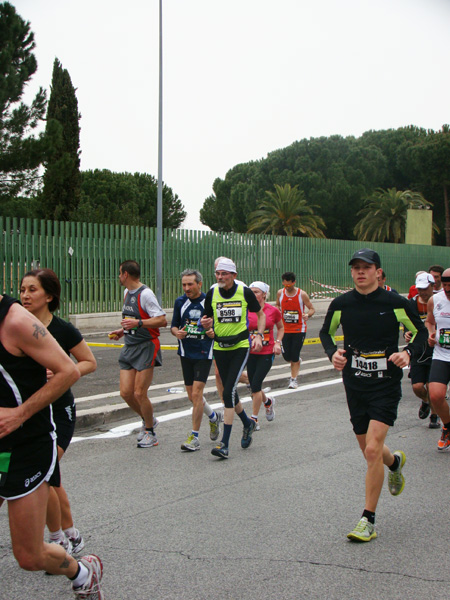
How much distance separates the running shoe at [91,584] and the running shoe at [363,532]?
1765mm

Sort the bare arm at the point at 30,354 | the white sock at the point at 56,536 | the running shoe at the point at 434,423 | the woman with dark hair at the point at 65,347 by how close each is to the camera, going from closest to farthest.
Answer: the bare arm at the point at 30,354 → the white sock at the point at 56,536 → the woman with dark hair at the point at 65,347 → the running shoe at the point at 434,423

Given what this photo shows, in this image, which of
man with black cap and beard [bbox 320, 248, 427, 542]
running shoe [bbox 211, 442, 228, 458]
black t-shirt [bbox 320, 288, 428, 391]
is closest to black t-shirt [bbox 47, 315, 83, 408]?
man with black cap and beard [bbox 320, 248, 427, 542]

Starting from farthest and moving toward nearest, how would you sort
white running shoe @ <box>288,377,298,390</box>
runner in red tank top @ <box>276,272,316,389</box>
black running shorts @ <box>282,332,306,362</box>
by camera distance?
1. runner in red tank top @ <box>276,272,316,389</box>
2. black running shorts @ <box>282,332,306,362</box>
3. white running shoe @ <box>288,377,298,390</box>

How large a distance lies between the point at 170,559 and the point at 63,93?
42.5 m

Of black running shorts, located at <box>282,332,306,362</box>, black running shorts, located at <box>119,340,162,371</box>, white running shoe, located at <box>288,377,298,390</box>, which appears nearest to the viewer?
black running shorts, located at <box>119,340,162,371</box>

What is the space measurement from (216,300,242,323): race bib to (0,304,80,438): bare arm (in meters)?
4.15

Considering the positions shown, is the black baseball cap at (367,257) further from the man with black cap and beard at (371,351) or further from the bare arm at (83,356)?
the bare arm at (83,356)

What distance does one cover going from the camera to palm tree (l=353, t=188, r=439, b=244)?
5747cm

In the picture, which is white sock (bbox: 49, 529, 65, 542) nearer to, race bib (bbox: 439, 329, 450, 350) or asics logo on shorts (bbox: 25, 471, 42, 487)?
asics logo on shorts (bbox: 25, 471, 42, 487)

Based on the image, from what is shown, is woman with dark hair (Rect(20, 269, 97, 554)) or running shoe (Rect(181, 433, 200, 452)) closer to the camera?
woman with dark hair (Rect(20, 269, 97, 554))

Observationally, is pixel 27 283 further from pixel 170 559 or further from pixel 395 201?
pixel 395 201

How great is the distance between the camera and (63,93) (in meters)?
43.4

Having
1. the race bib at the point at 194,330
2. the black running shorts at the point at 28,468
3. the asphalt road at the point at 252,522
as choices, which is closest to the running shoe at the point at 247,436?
the asphalt road at the point at 252,522

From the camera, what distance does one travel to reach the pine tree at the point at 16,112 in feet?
92.9
